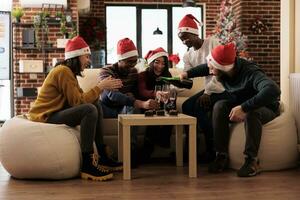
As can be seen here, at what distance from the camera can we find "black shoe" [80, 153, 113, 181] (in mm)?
3082

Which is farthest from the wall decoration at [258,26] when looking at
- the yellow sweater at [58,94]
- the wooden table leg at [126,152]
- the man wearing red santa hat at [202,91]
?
the wooden table leg at [126,152]

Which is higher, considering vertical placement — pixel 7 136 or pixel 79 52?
pixel 79 52

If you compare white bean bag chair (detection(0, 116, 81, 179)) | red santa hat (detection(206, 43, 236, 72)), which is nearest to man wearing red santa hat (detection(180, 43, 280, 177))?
red santa hat (detection(206, 43, 236, 72))

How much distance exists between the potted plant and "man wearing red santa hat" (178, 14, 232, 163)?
373 cm

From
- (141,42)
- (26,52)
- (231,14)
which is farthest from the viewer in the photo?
(141,42)

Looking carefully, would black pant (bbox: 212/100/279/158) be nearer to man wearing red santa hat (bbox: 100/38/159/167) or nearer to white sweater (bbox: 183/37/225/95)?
white sweater (bbox: 183/37/225/95)

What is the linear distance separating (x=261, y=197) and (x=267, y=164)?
2.61ft

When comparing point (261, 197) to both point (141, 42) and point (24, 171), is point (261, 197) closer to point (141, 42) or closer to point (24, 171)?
point (24, 171)

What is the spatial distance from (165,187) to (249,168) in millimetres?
658

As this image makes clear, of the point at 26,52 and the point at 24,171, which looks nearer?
the point at 24,171

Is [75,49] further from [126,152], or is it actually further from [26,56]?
[26,56]

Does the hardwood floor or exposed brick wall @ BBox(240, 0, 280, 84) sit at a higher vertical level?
exposed brick wall @ BBox(240, 0, 280, 84)

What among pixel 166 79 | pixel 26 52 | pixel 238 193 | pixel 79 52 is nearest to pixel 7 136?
pixel 79 52

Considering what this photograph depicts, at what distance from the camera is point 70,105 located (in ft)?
10.4
